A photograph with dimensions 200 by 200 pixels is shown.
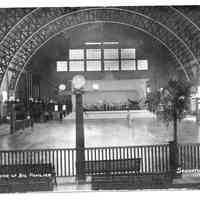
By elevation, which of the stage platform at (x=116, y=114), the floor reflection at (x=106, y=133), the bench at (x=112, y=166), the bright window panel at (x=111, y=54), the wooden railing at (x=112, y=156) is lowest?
the bench at (x=112, y=166)

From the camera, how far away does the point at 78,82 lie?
373 centimetres

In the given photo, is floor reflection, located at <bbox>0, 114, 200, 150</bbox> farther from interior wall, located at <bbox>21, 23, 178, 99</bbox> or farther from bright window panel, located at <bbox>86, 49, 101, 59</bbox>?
bright window panel, located at <bbox>86, 49, 101, 59</bbox>

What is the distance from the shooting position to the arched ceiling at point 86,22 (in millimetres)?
3701

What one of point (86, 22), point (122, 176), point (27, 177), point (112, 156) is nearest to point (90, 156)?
point (112, 156)

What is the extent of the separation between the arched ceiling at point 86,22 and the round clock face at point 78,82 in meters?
0.50

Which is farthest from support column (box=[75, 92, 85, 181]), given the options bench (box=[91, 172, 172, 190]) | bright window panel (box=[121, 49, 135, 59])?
bright window panel (box=[121, 49, 135, 59])

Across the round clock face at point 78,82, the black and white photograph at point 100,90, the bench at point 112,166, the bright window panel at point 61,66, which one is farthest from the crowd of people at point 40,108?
the bench at point 112,166

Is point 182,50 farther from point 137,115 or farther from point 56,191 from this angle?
point 56,191

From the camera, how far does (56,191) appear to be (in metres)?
3.52

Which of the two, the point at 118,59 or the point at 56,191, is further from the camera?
the point at 118,59

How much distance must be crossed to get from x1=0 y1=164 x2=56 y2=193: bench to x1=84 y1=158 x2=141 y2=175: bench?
368 millimetres

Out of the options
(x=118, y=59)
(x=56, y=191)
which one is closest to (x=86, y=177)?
(x=56, y=191)

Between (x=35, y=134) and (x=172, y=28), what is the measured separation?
1.76 meters

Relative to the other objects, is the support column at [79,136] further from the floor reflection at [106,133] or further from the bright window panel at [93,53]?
the bright window panel at [93,53]
